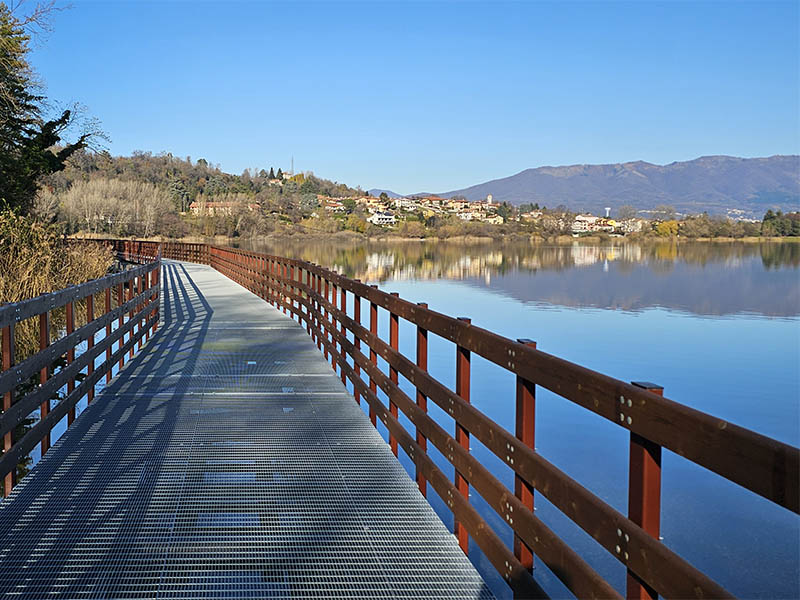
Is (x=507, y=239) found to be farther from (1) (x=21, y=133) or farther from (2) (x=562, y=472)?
(2) (x=562, y=472)

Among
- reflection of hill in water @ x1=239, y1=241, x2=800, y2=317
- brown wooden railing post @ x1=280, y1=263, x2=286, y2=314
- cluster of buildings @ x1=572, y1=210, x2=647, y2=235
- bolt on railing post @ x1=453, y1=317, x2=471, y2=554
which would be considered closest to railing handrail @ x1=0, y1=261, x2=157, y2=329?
bolt on railing post @ x1=453, y1=317, x2=471, y2=554

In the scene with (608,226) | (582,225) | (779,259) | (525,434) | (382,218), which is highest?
(382,218)

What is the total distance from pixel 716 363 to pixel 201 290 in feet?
47.3

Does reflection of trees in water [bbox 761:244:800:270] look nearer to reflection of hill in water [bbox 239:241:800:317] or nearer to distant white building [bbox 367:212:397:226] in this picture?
reflection of hill in water [bbox 239:241:800:317]

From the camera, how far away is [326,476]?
5.37 metres

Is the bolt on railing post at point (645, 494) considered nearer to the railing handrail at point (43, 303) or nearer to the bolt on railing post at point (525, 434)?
the bolt on railing post at point (525, 434)

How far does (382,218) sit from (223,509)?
173m

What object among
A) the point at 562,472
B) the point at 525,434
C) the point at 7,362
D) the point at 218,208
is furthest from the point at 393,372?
the point at 218,208

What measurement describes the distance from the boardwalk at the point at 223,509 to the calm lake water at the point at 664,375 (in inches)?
50.5

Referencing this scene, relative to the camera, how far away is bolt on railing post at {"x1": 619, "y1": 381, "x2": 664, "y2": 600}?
7.76ft

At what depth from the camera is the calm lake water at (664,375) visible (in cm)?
669

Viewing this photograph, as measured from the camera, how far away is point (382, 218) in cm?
17688

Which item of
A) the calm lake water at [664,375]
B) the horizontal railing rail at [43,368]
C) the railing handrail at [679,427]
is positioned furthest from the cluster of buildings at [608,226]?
the railing handrail at [679,427]

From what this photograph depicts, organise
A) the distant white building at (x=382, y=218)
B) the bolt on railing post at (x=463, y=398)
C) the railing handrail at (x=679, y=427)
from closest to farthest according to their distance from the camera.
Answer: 1. the railing handrail at (x=679, y=427)
2. the bolt on railing post at (x=463, y=398)
3. the distant white building at (x=382, y=218)
